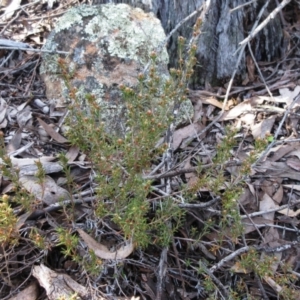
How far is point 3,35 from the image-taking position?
10.6 ft

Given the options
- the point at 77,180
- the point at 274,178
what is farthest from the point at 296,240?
the point at 77,180

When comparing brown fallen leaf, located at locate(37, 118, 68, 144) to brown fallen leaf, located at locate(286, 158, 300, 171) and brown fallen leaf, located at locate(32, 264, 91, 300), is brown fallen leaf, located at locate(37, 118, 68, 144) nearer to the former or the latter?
brown fallen leaf, located at locate(32, 264, 91, 300)

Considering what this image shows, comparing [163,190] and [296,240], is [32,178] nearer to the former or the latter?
[163,190]

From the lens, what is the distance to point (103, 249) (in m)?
1.96

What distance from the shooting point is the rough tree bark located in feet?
9.72

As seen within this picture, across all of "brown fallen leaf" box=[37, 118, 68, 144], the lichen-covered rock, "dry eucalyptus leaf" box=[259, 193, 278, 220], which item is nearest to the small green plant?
"brown fallen leaf" box=[37, 118, 68, 144]

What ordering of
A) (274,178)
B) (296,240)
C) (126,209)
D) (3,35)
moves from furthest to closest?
(3,35)
(274,178)
(296,240)
(126,209)

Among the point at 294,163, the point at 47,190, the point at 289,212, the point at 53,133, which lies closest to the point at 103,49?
the point at 53,133

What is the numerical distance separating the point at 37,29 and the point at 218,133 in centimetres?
139

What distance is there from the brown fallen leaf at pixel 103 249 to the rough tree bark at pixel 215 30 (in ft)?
4.64

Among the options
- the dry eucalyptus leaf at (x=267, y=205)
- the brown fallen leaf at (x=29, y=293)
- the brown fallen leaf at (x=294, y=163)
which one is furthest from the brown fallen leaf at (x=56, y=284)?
the brown fallen leaf at (x=294, y=163)

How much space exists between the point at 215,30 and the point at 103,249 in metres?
1.63

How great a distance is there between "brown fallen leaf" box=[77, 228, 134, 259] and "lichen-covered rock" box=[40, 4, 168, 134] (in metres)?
0.87

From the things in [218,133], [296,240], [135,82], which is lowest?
[296,240]
